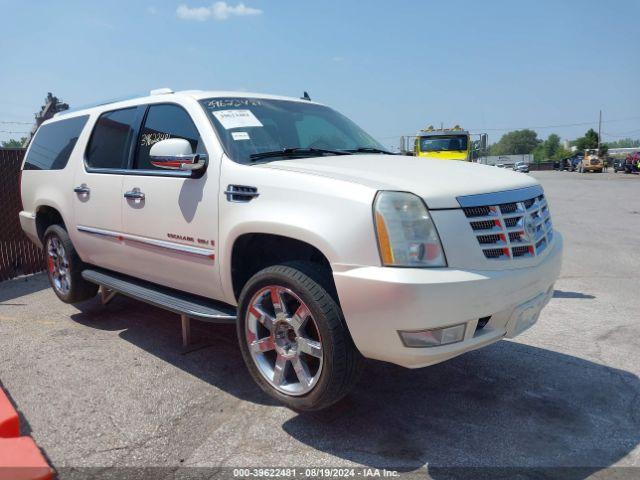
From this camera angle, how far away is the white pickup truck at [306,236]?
2590 millimetres

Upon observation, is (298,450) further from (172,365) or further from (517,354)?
(517,354)

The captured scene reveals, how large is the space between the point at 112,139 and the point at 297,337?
2634 millimetres

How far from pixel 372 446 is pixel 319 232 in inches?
45.9

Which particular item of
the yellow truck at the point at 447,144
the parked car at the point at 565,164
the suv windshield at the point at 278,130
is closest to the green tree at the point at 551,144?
the parked car at the point at 565,164

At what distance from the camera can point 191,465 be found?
2.69 meters

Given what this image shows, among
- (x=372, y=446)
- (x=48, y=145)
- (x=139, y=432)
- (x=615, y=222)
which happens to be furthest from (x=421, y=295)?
(x=615, y=222)

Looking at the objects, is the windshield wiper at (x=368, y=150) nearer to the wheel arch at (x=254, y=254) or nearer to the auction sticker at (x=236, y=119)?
the auction sticker at (x=236, y=119)

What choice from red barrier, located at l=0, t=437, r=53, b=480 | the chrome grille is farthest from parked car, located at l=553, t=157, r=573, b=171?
red barrier, located at l=0, t=437, r=53, b=480

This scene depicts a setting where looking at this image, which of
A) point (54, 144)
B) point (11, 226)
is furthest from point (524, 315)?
point (11, 226)

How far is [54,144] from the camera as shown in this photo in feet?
17.5

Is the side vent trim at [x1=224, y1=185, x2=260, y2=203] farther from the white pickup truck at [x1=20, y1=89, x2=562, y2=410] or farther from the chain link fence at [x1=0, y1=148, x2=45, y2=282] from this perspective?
the chain link fence at [x1=0, y1=148, x2=45, y2=282]

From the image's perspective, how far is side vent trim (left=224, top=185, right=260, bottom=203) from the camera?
10.2ft

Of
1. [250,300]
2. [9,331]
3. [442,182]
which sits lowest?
[9,331]

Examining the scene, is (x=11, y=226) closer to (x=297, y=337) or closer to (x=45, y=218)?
(x=45, y=218)
